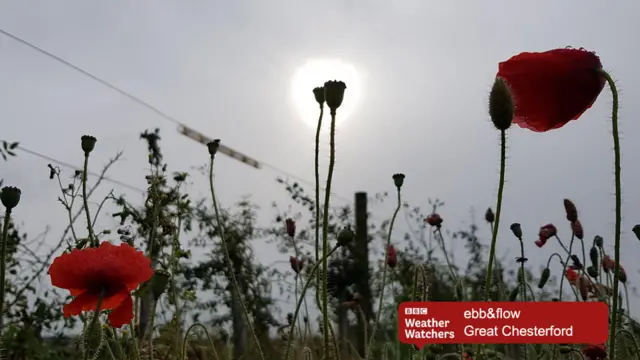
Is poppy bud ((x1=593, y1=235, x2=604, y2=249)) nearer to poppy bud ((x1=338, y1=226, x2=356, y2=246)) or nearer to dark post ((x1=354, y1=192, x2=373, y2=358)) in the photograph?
poppy bud ((x1=338, y1=226, x2=356, y2=246))

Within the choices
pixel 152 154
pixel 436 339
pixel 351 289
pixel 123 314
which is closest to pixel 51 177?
pixel 152 154

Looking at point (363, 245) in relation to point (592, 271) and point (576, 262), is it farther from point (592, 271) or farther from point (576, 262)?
point (592, 271)

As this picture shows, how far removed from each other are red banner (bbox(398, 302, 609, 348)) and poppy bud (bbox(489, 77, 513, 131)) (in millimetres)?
541

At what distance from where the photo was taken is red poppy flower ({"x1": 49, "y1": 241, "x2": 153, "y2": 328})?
131 cm

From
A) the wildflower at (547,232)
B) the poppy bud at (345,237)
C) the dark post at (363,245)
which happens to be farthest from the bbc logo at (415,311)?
the dark post at (363,245)

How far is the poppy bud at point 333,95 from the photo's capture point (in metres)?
1.12

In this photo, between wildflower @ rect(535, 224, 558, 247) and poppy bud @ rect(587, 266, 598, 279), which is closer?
poppy bud @ rect(587, 266, 598, 279)

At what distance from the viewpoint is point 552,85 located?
48.3 inches

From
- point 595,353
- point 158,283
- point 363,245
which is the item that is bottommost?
point 595,353

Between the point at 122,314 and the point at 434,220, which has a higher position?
the point at 434,220

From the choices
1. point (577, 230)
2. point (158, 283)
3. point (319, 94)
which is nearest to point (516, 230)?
point (577, 230)

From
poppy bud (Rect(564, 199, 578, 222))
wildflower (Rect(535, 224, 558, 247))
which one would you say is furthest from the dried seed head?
wildflower (Rect(535, 224, 558, 247))

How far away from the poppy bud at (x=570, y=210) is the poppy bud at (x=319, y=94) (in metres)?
1.25

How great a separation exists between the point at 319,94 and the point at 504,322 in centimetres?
63
